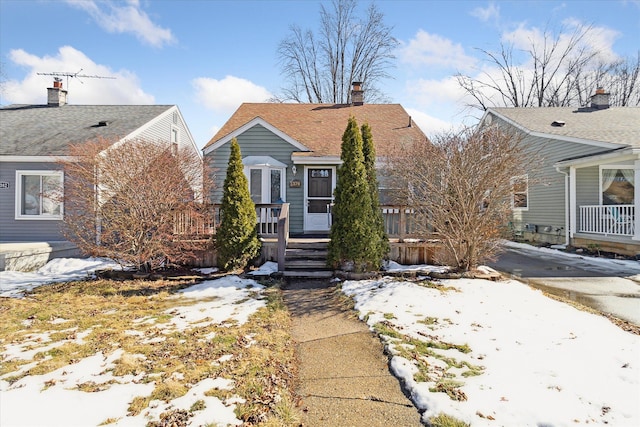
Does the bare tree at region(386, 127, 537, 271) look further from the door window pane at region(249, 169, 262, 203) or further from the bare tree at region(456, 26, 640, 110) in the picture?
the bare tree at region(456, 26, 640, 110)

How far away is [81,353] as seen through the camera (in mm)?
4031

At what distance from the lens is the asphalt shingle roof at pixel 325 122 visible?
504 inches

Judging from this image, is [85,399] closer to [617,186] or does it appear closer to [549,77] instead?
[617,186]

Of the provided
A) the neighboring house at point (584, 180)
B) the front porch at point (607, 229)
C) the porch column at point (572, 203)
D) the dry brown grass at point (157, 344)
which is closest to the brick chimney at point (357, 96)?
the neighboring house at point (584, 180)

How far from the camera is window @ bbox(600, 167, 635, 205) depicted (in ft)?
40.6

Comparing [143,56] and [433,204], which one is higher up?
[143,56]

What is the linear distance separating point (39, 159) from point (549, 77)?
34.3 meters

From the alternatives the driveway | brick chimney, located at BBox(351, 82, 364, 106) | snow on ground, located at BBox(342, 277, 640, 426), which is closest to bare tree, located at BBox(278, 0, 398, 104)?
brick chimney, located at BBox(351, 82, 364, 106)

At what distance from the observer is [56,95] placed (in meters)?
15.5

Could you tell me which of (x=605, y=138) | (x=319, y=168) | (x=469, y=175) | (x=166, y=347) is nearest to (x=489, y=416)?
(x=166, y=347)

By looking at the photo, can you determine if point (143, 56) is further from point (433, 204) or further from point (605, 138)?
point (605, 138)

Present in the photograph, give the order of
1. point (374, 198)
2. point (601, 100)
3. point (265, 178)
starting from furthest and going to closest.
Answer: point (601, 100), point (265, 178), point (374, 198)

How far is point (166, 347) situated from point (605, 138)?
14.4 meters

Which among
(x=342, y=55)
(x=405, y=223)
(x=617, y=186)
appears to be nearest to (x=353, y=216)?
(x=405, y=223)
